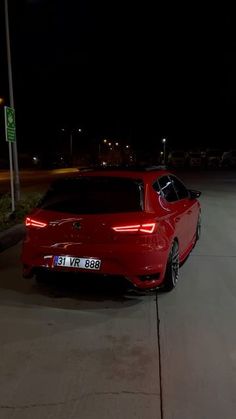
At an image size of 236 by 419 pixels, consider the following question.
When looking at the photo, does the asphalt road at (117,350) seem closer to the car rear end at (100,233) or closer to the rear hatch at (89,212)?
the car rear end at (100,233)

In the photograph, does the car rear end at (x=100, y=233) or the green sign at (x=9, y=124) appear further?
the green sign at (x=9, y=124)

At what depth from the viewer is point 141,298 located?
6.14m

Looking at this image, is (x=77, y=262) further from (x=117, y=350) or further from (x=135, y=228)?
(x=117, y=350)

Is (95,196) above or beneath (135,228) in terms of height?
above

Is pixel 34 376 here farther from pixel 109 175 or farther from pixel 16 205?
pixel 16 205

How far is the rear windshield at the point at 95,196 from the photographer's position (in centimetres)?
587

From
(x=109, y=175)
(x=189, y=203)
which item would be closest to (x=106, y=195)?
(x=109, y=175)

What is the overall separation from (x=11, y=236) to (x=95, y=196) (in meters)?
4.20

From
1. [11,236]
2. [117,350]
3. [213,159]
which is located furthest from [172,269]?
[213,159]

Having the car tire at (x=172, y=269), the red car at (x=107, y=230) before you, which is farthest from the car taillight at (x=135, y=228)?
the car tire at (x=172, y=269)

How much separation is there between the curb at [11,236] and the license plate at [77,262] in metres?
3.38

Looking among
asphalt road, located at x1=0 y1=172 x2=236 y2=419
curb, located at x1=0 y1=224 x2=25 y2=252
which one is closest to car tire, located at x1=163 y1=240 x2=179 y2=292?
asphalt road, located at x1=0 y1=172 x2=236 y2=419

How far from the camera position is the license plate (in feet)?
18.9

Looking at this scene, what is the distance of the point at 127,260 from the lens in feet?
18.6
